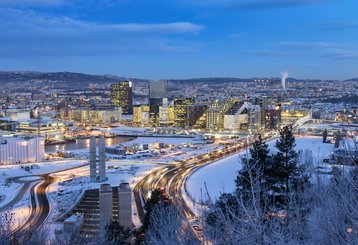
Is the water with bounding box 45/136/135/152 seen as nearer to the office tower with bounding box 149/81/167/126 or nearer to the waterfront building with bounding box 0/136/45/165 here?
the waterfront building with bounding box 0/136/45/165

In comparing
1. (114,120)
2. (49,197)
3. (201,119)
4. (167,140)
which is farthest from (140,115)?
(49,197)

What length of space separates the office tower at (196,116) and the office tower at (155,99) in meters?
3.28

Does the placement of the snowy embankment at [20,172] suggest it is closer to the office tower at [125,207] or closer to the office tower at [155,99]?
the office tower at [125,207]

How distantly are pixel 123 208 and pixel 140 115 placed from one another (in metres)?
29.4

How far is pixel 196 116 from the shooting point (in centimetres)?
3497

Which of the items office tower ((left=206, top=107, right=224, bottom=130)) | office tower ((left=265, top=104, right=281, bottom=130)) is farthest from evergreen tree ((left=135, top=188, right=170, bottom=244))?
office tower ((left=265, top=104, right=281, bottom=130))

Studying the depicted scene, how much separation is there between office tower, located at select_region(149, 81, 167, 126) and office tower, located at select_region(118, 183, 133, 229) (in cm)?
2709

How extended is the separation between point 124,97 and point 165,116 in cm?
1386

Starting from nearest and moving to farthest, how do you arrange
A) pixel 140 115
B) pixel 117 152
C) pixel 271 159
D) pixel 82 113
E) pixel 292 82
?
1. pixel 271 159
2. pixel 117 152
3. pixel 140 115
4. pixel 82 113
5. pixel 292 82

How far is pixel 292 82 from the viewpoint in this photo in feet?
326

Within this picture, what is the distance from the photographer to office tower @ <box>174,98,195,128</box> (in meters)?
35.2

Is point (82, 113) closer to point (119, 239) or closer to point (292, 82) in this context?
point (119, 239)

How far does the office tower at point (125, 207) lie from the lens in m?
8.72

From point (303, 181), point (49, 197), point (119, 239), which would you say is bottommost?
point (49, 197)
